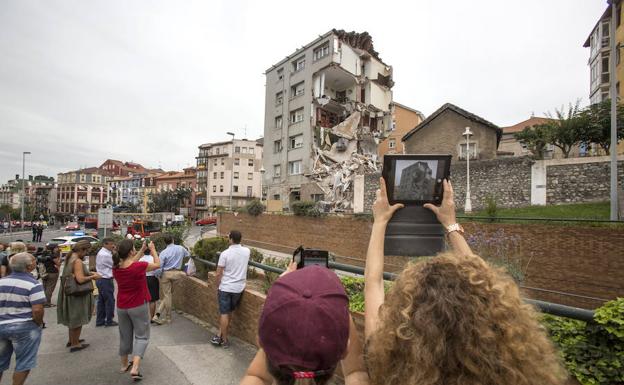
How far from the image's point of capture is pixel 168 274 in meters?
7.30

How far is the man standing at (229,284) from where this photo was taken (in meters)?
5.41

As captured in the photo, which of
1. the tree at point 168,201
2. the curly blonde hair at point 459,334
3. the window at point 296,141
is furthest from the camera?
the tree at point 168,201

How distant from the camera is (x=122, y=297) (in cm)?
457

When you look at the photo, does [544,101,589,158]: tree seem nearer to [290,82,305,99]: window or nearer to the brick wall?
the brick wall

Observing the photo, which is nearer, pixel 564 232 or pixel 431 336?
pixel 431 336

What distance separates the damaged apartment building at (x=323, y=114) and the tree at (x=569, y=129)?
1447cm

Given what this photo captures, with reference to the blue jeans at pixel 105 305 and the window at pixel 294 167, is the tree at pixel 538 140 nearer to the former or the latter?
the blue jeans at pixel 105 305

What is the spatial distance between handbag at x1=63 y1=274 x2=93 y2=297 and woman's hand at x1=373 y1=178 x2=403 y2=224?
6.11 m

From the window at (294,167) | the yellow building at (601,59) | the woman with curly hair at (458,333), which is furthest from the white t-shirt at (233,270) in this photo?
the yellow building at (601,59)

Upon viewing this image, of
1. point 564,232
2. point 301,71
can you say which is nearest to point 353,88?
point 301,71

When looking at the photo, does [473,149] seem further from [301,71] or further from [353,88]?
[301,71]

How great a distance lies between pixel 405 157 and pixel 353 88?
35842mm

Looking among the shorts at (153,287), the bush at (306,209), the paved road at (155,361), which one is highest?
the bush at (306,209)

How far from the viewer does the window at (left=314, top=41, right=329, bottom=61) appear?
3334 centimetres
